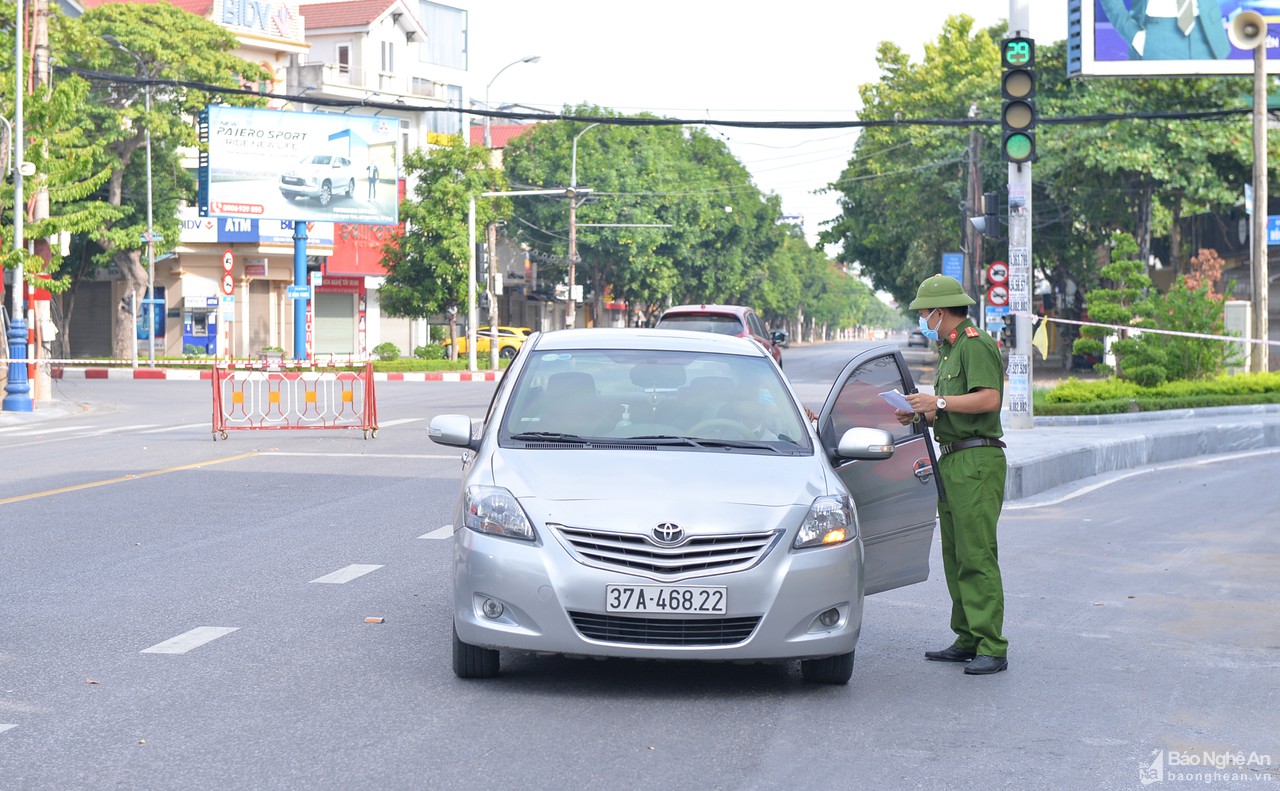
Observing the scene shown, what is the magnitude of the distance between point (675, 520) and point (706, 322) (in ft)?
56.5

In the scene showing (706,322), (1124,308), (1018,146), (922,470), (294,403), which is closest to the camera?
(922,470)

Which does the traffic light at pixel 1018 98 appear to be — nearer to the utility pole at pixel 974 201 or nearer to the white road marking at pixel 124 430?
the white road marking at pixel 124 430

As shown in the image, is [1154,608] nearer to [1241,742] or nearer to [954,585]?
[954,585]

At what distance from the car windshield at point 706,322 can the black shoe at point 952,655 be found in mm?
15709

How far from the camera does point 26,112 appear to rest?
2938 cm

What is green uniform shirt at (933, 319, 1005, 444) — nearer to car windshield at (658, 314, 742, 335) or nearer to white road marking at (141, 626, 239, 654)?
white road marking at (141, 626, 239, 654)

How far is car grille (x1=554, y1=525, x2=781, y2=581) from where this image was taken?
6027 millimetres

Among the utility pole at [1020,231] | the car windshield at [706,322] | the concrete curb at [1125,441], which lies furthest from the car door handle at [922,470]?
the car windshield at [706,322]

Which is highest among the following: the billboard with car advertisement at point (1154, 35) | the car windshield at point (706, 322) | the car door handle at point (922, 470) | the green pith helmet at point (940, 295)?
the billboard with car advertisement at point (1154, 35)

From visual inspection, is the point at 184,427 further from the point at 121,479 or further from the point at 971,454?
the point at 971,454

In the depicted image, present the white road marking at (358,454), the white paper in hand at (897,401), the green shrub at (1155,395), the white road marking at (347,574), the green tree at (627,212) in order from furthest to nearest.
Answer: the green tree at (627,212) → the green shrub at (1155,395) → the white road marking at (358,454) → the white road marking at (347,574) → the white paper in hand at (897,401)

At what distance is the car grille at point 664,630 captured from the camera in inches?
240

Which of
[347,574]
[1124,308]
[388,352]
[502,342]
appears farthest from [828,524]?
[502,342]

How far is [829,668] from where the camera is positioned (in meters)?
6.52
